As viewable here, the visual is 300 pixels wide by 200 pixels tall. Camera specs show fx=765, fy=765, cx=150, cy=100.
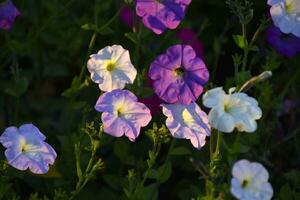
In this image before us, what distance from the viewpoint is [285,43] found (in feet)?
6.09

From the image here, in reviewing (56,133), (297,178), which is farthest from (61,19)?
(297,178)

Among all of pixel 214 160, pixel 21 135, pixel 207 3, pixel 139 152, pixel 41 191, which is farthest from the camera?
pixel 207 3

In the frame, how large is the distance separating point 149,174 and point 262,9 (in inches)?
35.9

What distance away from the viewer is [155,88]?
65.0 inches

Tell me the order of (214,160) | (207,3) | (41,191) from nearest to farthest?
(214,160)
(41,191)
(207,3)

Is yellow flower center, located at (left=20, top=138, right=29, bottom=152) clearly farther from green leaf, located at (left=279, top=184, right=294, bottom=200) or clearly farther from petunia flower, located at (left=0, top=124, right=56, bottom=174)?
green leaf, located at (left=279, top=184, right=294, bottom=200)

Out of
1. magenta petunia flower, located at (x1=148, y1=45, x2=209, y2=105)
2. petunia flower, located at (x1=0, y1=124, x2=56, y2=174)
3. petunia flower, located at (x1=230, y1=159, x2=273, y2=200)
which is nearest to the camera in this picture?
petunia flower, located at (x1=230, y1=159, x2=273, y2=200)

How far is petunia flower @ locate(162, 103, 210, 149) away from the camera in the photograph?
1584mm

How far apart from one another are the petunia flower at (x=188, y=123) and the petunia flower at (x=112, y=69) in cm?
10

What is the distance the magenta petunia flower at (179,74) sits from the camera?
1.64 m

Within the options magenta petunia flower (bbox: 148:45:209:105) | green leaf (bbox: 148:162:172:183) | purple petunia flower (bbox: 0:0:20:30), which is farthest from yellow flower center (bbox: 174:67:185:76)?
purple petunia flower (bbox: 0:0:20:30)

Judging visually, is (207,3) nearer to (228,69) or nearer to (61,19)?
(228,69)

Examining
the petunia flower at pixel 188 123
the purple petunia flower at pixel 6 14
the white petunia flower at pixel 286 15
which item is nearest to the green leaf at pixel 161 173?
the petunia flower at pixel 188 123

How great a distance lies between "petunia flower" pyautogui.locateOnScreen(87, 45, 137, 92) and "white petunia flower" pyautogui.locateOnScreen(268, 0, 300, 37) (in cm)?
33
